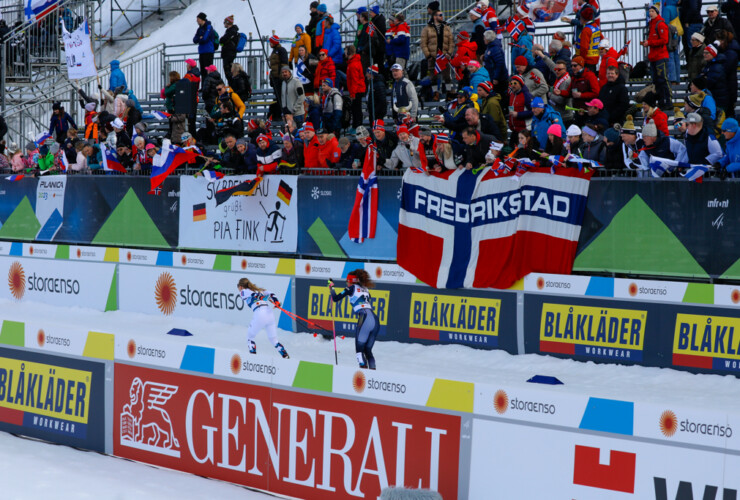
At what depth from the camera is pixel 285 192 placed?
50.3 feet

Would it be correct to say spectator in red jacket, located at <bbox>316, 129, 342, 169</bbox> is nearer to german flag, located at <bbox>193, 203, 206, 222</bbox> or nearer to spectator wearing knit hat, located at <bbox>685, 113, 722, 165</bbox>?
german flag, located at <bbox>193, 203, 206, 222</bbox>

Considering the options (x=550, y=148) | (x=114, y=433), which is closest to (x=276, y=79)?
(x=550, y=148)

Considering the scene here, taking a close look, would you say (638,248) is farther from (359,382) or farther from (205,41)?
(205,41)

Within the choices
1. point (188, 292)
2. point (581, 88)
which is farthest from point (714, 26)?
point (188, 292)

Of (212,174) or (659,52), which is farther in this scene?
(212,174)

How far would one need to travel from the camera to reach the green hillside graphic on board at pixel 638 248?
11406mm

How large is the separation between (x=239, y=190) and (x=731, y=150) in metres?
8.25

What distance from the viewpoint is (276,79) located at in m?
18.3

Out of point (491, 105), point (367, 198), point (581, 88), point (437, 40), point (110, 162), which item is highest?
point (437, 40)

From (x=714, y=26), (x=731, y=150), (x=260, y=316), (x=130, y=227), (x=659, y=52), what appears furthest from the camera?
(x=130, y=227)

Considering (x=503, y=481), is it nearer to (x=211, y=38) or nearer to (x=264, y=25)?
(x=211, y=38)

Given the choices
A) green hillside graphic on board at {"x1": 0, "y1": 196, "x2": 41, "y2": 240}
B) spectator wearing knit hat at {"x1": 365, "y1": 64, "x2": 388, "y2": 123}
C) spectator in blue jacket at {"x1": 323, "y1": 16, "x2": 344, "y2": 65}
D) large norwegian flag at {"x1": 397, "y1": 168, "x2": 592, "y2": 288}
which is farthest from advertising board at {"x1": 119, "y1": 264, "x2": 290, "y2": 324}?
spectator in blue jacket at {"x1": 323, "y1": 16, "x2": 344, "y2": 65}

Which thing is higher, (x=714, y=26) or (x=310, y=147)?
(x=714, y=26)

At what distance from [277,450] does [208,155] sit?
33.3 ft
